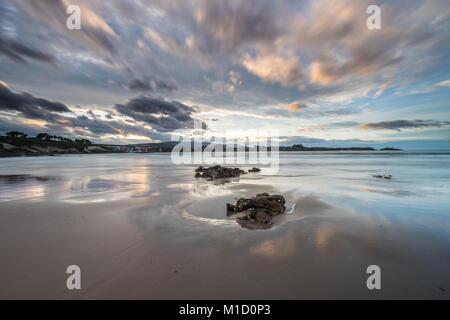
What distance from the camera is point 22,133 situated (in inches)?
3214

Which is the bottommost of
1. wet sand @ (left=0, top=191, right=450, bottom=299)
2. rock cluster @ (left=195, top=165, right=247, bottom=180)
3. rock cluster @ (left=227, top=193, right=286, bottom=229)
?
wet sand @ (left=0, top=191, right=450, bottom=299)

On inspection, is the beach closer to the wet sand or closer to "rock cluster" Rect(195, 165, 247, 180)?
the wet sand

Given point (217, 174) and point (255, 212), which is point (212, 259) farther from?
point (217, 174)

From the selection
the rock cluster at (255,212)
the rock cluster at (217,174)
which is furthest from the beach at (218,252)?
the rock cluster at (217,174)

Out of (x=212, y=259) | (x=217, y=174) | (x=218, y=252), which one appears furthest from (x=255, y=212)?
(x=217, y=174)

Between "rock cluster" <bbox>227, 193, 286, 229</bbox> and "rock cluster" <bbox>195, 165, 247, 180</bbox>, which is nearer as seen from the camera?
"rock cluster" <bbox>227, 193, 286, 229</bbox>

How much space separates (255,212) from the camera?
16.2 feet

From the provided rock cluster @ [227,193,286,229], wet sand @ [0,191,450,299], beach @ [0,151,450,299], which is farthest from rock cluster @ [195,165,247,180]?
wet sand @ [0,191,450,299]

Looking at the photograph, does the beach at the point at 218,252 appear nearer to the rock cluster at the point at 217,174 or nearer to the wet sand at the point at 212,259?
the wet sand at the point at 212,259

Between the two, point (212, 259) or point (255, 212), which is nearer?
point (212, 259)

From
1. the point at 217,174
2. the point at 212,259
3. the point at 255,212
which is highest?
the point at 217,174

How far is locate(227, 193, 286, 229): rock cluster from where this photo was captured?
4.60 m

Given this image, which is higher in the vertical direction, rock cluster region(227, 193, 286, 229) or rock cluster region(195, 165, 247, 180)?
rock cluster region(195, 165, 247, 180)
